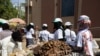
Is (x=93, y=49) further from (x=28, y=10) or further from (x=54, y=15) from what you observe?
(x=28, y=10)

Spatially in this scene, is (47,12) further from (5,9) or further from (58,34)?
(5,9)

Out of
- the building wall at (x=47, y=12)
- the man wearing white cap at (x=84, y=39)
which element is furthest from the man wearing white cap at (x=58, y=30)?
the building wall at (x=47, y=12)

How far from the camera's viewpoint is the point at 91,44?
925 centimetres

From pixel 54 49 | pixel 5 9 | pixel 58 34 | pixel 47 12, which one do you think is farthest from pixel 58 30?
pixel 5 9

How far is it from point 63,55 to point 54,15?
62.1ft

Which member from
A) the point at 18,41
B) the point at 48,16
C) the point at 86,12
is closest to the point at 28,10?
the point at 48,16

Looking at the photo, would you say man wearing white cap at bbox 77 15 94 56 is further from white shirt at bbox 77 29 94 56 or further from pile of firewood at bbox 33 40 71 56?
pile of firewood at bbox 33 40 71 56

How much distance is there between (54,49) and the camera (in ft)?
30.7

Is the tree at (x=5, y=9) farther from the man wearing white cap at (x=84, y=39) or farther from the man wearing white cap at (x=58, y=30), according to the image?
the man wearing white cap at (x=84, y=39)

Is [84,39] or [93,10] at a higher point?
[84,39]

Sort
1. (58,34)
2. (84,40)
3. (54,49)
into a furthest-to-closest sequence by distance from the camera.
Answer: (58,34) → (54,49) → (84,40)

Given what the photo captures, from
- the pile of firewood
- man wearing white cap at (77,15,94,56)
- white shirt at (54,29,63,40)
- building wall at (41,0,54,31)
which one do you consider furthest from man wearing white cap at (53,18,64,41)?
building wall at (41,0,54,31)

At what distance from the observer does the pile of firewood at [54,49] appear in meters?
9.28

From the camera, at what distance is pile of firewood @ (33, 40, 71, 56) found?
9.28 meters
